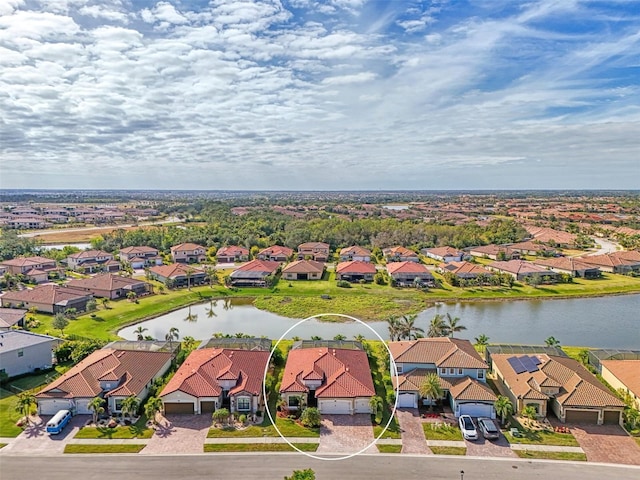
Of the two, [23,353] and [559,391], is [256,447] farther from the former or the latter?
[23,353]

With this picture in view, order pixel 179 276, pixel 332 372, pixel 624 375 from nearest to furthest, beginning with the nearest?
pixel 332 372, pixel 624 375, pixel 179 276

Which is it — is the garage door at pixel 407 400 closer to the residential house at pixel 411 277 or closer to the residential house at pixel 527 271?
the residential house at pixel 411 277

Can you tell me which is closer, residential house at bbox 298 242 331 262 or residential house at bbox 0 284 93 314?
residential house at bbox 0 284 93 314

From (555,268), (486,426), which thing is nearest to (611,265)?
(555,268)

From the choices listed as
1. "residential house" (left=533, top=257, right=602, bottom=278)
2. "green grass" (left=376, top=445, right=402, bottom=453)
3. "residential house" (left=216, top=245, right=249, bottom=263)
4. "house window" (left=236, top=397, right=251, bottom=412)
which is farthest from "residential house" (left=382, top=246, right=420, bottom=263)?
"green grass" (left=376, top=445, right=402, bottom=453)

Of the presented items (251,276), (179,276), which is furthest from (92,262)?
(251,276)

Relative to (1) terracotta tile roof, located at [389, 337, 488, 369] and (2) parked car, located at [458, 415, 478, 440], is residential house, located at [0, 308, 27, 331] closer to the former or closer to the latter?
(1) terracotta tile roof, located at [389, 337, 488, 369]

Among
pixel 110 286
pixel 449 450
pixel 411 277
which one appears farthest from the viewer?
pixel 411 277
